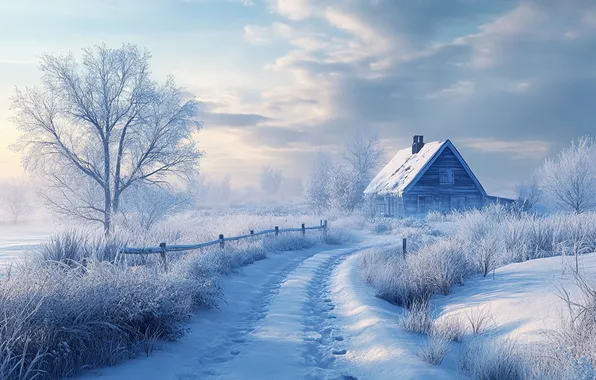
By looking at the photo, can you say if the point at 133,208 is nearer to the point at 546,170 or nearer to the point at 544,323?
the point at 544,323

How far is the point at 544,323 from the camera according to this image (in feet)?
19.7

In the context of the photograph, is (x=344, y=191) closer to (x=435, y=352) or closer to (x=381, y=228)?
(x=381, y=228)

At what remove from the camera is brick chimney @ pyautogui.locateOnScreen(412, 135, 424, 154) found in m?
39.0

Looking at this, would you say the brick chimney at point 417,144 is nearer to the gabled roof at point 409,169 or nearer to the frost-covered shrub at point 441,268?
the gabled roof at point 409,169

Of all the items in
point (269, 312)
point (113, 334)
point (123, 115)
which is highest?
point (123, 115)

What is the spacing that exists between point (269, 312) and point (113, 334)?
3.76 meters

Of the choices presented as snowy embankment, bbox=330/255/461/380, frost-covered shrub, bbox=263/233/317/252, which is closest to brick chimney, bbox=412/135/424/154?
frost-covered shrub, bbox=263/233/317/252

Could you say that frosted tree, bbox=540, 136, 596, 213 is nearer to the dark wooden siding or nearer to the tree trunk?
the dark wooden siding

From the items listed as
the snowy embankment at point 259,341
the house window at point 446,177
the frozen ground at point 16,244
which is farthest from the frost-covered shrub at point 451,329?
the house window at point 446,177

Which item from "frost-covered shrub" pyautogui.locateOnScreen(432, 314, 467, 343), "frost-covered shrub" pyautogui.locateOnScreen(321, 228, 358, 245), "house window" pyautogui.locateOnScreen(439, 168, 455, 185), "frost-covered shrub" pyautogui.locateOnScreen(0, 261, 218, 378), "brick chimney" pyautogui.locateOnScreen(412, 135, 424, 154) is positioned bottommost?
"frost-covered shrub" pyautogui.locateOnScreen(321, 228, 358, 245)

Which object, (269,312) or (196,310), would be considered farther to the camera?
(269,312)

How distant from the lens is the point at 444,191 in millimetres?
34438

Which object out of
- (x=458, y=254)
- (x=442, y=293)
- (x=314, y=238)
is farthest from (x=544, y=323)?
(x=314, y=238)

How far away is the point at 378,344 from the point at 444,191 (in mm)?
30279
